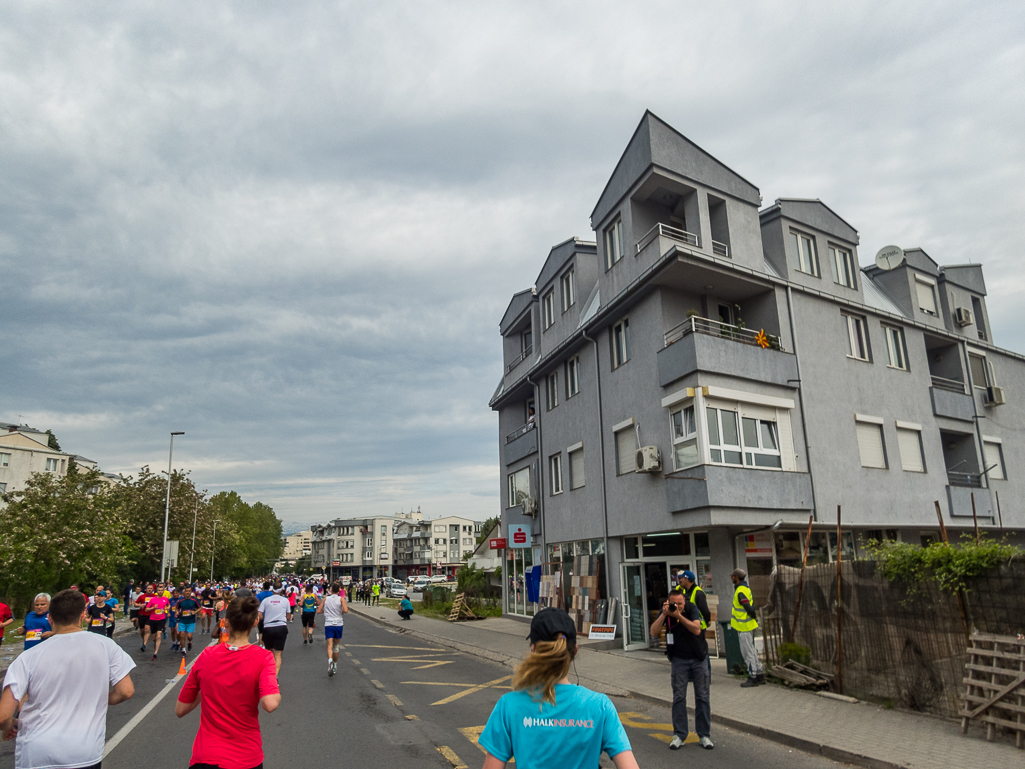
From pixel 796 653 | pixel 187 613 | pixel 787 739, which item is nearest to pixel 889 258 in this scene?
pixel 796 653

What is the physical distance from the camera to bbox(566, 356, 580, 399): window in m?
23.1

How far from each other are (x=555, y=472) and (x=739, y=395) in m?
9.20

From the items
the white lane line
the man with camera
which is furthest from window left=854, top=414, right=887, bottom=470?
the white lane line

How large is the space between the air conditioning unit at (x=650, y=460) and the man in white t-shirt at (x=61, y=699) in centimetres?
1408

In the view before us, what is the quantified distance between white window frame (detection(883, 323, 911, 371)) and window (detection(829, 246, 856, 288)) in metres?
1.99

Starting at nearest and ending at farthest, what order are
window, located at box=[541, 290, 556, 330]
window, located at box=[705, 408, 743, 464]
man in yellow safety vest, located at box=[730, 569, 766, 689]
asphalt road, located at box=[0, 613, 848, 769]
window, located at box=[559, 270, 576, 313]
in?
1. asphalt road, located at box=[0, 613, 848, 769]
2. man in yellow safety vest, located at box=[730, 569, 766, 689]
3. window, located at box=[705, 408, 743, 464]
4. window, located at box=[559, 270, 576, 313]
5. window, located at box=[541, 290, 556, 330]

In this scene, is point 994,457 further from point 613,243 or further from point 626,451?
point 613,243

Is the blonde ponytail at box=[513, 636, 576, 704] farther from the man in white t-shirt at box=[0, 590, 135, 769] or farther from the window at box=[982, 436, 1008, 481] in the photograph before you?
the window at box=[982, 436, 1008, 481]

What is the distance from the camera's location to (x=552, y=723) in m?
2.69

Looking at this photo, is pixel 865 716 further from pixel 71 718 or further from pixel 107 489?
pixel 107 489

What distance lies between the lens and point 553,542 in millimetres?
23828

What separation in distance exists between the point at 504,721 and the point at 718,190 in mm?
18532

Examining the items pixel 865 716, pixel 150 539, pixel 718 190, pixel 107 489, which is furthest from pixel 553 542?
pixel 150 539

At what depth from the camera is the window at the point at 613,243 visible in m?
20.4
